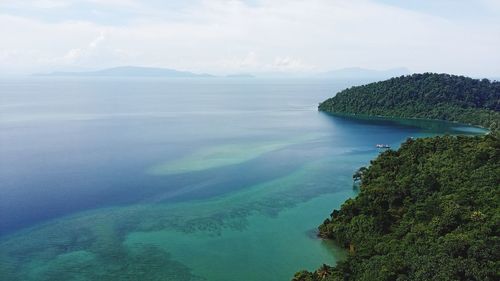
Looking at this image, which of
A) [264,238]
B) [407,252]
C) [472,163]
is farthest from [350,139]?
[407,252]

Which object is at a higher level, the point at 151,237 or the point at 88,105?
the point at 88,105

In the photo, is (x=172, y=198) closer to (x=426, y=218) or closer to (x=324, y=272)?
(x=324, y=272)

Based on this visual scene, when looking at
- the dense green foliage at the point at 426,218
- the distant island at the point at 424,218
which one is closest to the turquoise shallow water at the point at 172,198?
the distant island at the point at 424,218

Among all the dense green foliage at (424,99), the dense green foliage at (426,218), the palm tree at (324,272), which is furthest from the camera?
the dense green foliage at (424,99)

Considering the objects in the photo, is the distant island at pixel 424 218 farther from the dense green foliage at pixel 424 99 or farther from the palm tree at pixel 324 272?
the dense green foliage at pixel 424 99

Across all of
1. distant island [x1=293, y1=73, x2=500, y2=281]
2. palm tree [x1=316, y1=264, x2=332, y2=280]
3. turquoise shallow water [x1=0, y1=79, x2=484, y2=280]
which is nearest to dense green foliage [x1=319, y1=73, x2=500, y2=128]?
turquoise shallow water [x1=0, y1=79, x2=484, y2=280]

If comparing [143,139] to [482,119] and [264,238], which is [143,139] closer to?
[264,238]
